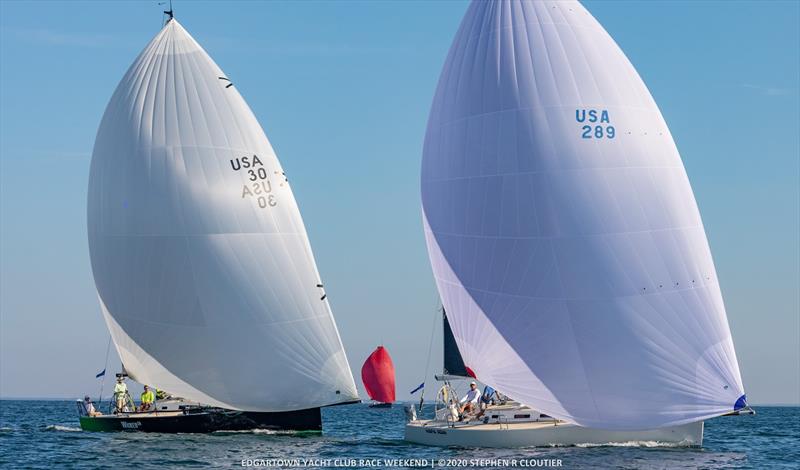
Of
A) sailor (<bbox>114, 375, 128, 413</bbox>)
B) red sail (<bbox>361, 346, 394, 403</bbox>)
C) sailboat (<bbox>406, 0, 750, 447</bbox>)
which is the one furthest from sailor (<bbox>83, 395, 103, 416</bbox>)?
sailboat (<bbox>406, 0, 750, 447</bbox>)

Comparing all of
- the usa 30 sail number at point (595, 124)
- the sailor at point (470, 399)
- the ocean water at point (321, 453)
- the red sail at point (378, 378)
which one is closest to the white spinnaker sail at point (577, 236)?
the usa 30 sail number at point (595, 124)

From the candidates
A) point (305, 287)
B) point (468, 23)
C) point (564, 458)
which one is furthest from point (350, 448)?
point (468, 23)

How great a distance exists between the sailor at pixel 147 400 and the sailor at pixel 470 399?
11838 mm

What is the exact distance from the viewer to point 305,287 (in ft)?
127

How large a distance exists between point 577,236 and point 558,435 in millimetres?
6276

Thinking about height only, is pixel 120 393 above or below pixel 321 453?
above

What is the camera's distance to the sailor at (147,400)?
134 ft

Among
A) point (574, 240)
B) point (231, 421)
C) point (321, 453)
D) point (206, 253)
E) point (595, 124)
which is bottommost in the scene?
point (321, 453)

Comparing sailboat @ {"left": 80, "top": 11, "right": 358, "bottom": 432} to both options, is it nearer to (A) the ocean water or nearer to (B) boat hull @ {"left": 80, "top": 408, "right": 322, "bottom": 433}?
(B) boat hull @ {"left": 80, "top": 408, "right": 322, "bottom": 433}

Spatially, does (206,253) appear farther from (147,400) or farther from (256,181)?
(147,400)

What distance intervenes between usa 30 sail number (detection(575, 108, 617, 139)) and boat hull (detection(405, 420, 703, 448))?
8.22 metres

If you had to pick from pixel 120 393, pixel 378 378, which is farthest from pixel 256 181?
pixel 120 393

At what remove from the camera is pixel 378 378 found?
40.1 meters

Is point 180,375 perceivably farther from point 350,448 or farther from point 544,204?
point 544,204
